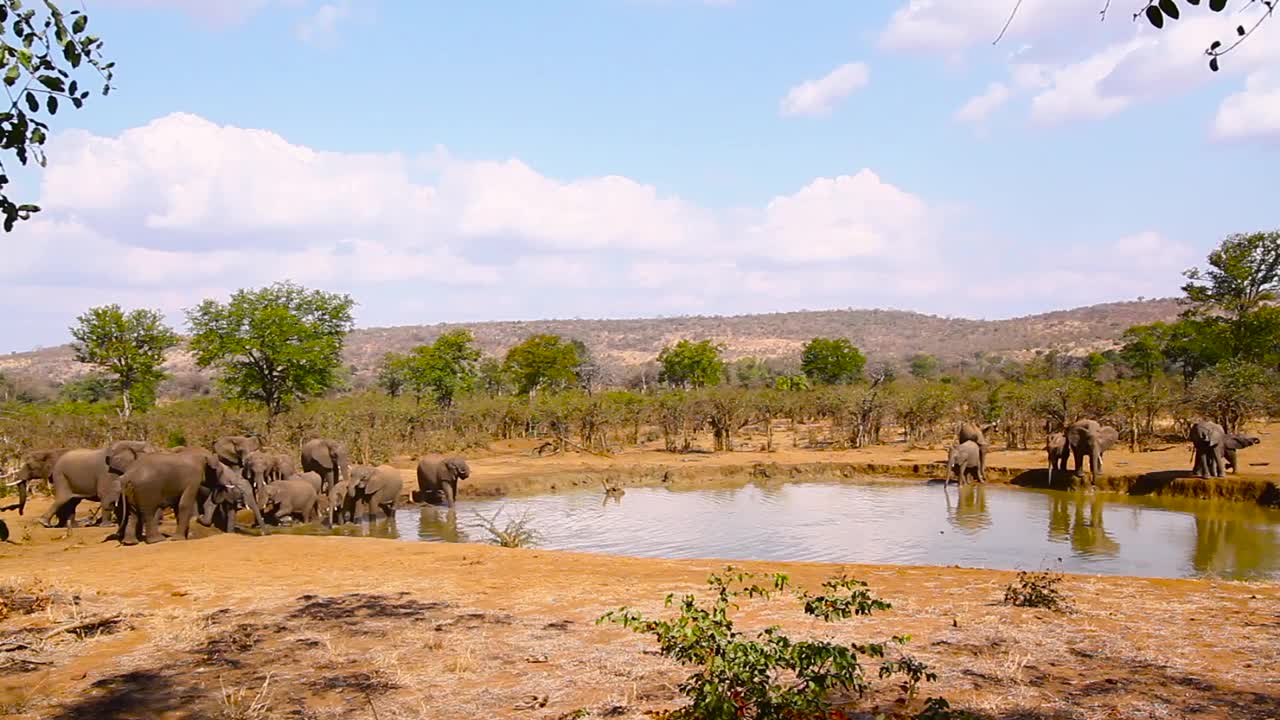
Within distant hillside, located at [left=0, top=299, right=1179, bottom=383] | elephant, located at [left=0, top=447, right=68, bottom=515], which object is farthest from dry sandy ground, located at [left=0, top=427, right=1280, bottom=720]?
distant hillside, located at [left=0, top=299, right=1179, bottom=383]

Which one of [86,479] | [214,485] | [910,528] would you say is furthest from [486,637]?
[910,528]

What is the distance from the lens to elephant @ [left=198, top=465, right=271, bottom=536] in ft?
50.3

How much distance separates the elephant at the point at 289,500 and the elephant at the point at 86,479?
2.48 meters

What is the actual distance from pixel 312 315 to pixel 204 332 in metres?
5.08

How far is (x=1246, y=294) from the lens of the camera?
3981cm

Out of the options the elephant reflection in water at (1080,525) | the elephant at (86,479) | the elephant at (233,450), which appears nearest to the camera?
the elephant at (86,479)

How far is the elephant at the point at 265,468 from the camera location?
57.7ft

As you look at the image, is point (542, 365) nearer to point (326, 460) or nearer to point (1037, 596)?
point (326, 460)

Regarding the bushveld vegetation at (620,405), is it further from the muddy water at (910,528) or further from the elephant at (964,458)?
the muddy water at (910,528)

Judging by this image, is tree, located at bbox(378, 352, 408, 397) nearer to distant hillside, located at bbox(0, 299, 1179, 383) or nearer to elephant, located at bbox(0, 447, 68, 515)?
distant hillside, located at bbox(0, 299, 1179, 383)

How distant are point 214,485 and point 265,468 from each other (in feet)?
9.69

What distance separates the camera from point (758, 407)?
39625 mm

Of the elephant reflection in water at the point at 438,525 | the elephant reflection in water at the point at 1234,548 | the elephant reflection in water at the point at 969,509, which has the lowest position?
the elephant reflection in water at the point at 438,525

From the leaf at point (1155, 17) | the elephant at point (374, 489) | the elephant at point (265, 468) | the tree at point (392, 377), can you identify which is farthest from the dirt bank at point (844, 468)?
the tree at point (392, 377)
